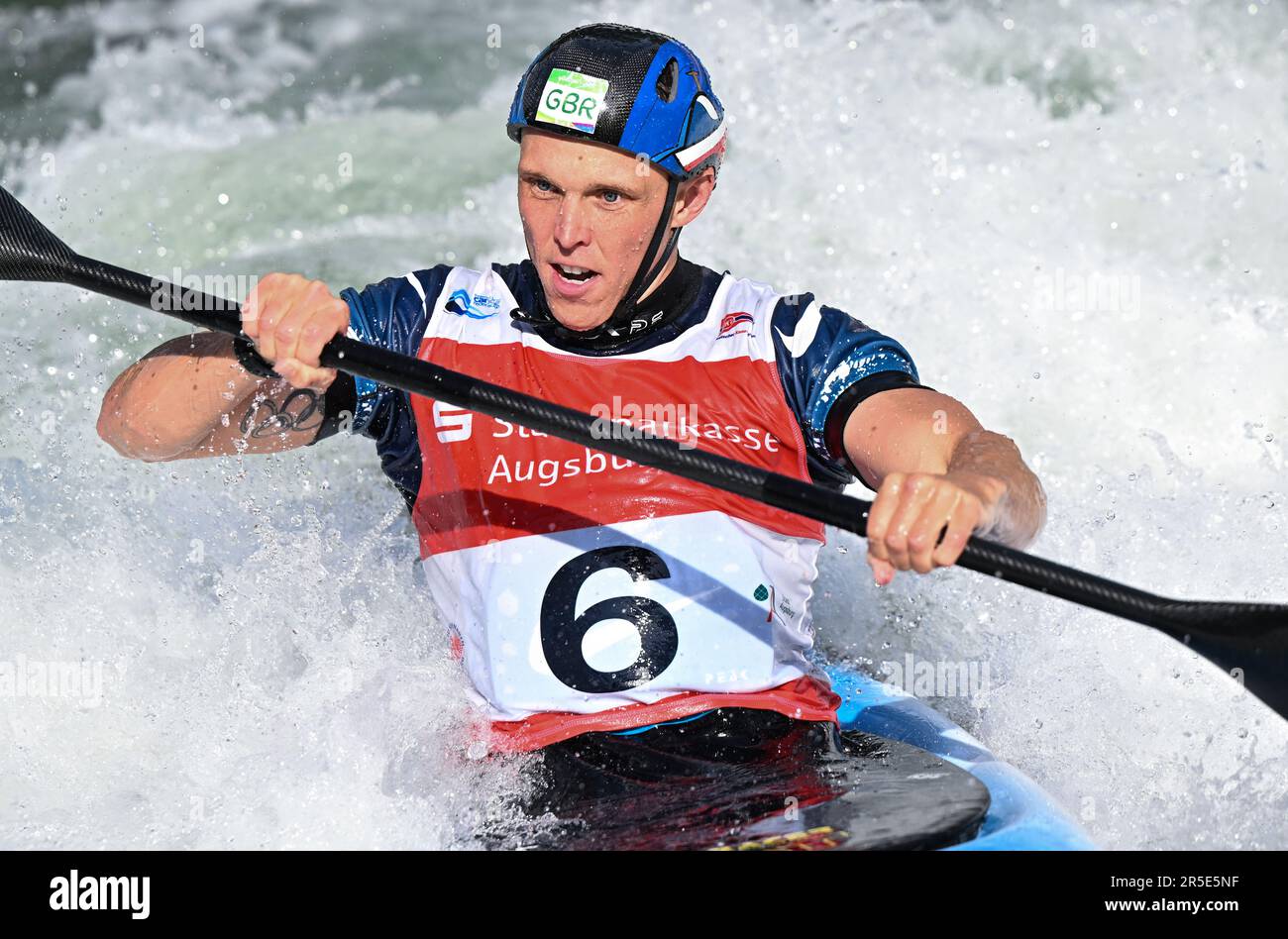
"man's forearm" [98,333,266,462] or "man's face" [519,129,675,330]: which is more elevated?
"man's face" [519,129,675,330]

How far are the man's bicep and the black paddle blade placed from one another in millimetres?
1471

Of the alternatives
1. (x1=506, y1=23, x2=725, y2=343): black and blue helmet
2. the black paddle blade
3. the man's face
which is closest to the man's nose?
the man's face

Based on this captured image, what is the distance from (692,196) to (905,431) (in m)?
0.69

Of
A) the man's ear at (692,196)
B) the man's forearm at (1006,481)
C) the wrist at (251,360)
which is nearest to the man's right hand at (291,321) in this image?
the wrist at (251,360)

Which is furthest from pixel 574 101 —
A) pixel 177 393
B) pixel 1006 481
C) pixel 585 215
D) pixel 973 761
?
pixel 973 761

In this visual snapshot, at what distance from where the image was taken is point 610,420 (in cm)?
246

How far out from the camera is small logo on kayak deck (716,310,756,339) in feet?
9.12

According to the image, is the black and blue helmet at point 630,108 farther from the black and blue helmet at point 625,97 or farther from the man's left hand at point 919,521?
the man's left hand at point 919,521

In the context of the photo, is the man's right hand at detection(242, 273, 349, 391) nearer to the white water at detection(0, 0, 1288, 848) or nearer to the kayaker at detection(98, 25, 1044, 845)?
the kayaker at detection(98, 25, 1044, 845)

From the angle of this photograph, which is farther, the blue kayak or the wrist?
the wrist

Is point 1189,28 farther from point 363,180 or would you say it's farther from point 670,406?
point 670,406

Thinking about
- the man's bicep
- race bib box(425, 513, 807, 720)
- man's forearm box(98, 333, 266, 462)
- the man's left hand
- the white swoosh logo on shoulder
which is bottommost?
race bib box(425, 513, 807, 720)

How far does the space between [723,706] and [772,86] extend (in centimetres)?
501

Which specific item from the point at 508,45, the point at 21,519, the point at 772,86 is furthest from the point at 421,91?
the point at 21,519
